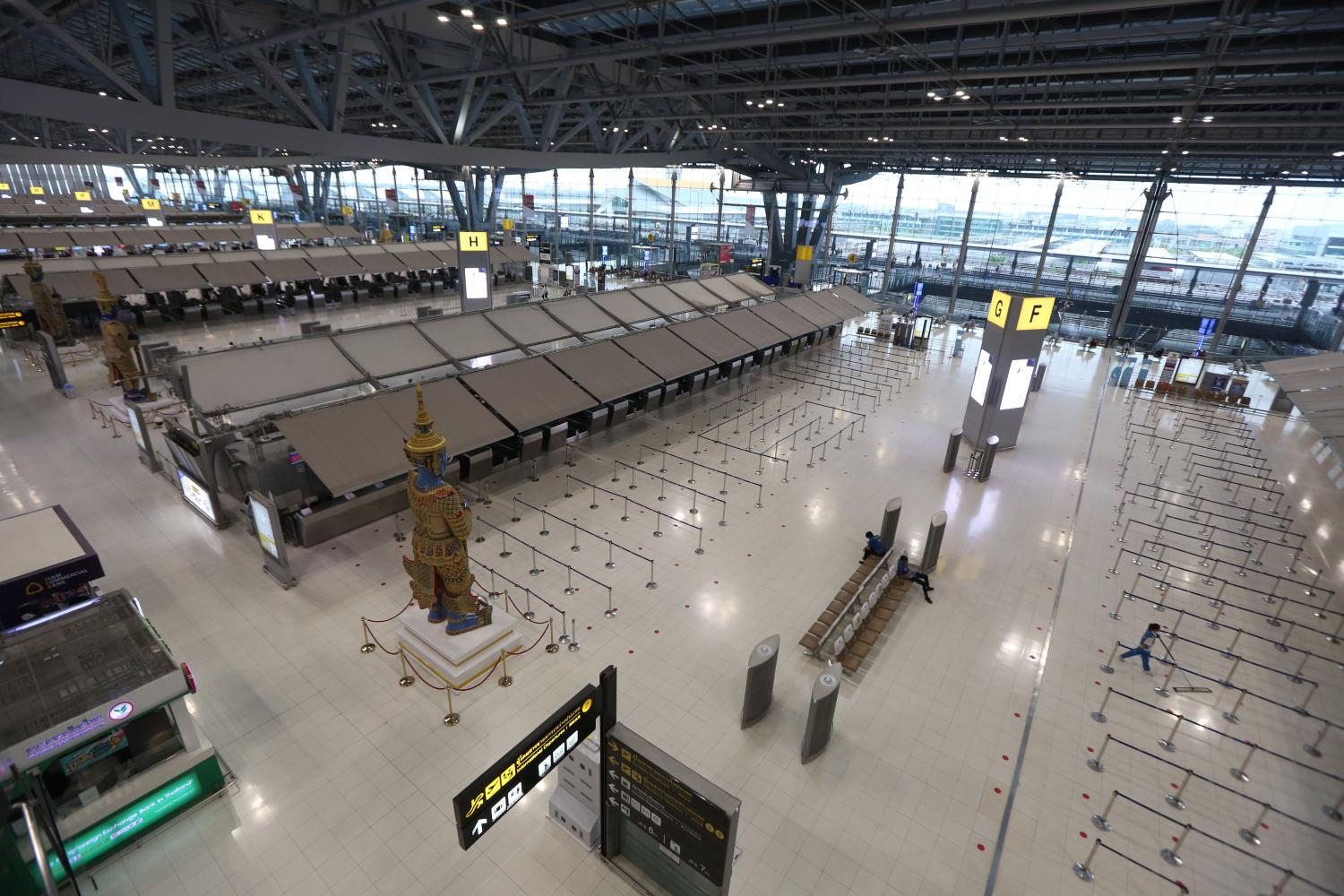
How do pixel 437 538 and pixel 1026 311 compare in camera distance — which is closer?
pixel 437 538

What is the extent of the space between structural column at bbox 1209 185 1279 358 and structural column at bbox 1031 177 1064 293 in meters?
8.03

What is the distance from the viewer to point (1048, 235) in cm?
3316

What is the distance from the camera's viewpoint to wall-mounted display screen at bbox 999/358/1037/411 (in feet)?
57.5

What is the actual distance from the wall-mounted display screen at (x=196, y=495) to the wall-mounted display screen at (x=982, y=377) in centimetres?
1940

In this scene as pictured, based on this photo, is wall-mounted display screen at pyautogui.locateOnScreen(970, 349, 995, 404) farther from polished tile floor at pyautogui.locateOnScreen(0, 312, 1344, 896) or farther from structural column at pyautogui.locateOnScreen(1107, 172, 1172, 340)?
structural column at pyautogui.locateOnScreen(1107, 172, 1172, 340)

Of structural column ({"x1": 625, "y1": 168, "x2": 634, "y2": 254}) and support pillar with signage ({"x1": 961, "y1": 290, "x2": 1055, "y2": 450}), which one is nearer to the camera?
support pillar with signage ({"x1": 961, "y1": 290, "x2": 1055, "y2": 450})

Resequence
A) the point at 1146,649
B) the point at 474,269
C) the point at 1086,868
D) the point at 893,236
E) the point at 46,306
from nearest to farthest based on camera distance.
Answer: the point at 1086,868, the point at 1146,649, the point at 46,306, the point at 474,269, the point at 893,236

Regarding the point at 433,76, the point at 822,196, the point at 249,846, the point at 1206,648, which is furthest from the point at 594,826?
the point at 822,196

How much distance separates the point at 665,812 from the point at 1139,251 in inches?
1467

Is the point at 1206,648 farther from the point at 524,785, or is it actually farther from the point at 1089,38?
the point at 1089,38

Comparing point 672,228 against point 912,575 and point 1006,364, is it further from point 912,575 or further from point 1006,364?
point 912,575

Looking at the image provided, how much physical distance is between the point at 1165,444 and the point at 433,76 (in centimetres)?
2627

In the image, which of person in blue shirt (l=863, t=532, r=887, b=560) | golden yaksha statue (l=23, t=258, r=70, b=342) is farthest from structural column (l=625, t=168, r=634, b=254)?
person in blue shirt (l=863, t=532, r=887, b=560)

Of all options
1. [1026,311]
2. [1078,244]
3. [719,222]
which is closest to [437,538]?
[1026,311]
